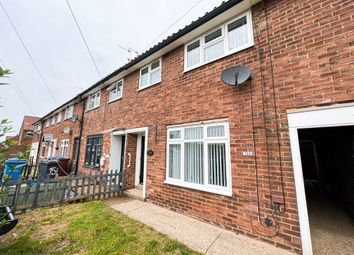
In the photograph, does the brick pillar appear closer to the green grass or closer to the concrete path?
the concrete path

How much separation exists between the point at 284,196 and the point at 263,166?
0.70 m

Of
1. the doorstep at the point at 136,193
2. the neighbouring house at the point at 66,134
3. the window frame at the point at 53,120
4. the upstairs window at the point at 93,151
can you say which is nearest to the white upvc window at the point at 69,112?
the neighbouring house at the point at 66,134

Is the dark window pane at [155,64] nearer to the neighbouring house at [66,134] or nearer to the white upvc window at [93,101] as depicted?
the white upvc window at [93,101]

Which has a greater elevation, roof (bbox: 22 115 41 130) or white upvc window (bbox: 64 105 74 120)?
roof (bbox: 22 115 41 130)

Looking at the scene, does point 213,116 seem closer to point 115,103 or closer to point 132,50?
point 115,103

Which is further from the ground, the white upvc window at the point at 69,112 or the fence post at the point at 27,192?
the white upvc window at the point at 69,112

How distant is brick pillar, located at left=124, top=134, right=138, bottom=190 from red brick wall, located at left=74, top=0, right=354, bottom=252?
9.39ft

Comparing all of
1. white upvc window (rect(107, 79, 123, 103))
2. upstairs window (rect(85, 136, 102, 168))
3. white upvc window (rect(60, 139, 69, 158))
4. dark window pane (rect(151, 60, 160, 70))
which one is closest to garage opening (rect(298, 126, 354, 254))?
dark window pane (rect(151, 60, 160, 70))

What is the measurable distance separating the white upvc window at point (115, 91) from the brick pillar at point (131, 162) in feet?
9.29

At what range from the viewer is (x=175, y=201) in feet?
17.5

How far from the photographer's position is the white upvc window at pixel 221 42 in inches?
179

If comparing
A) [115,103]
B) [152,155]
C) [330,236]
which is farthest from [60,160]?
[330,236]

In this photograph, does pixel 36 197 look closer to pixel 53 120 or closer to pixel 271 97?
pixel 271 97

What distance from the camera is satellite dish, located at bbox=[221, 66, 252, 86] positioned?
4082mm
